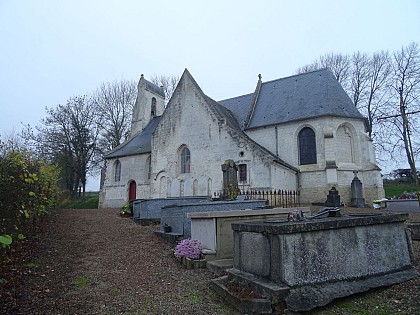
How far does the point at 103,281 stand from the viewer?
4902mm

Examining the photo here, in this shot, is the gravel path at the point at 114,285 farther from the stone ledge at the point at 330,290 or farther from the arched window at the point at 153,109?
the arched window at the point at 153,109

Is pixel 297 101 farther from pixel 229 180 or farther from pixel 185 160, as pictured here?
pixel 229 180

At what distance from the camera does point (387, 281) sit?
13.9 ft

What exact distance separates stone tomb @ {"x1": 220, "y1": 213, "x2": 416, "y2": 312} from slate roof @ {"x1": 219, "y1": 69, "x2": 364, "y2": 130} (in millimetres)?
15179

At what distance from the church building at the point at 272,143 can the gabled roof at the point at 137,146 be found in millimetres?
2442

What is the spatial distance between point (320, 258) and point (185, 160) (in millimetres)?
17642

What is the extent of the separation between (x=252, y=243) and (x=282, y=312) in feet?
3.63

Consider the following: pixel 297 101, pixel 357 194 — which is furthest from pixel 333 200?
Answer: pixel 297 101

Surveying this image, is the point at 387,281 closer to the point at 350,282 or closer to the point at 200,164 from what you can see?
the point at 350,282

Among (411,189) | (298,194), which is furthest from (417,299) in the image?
(411,189)

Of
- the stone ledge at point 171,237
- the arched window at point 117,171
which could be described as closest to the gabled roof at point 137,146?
the arched window at point 117,171

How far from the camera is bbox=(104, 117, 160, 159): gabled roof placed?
1004 inches

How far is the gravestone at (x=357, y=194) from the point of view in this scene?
17.1 meters

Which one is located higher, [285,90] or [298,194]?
[285,90]
